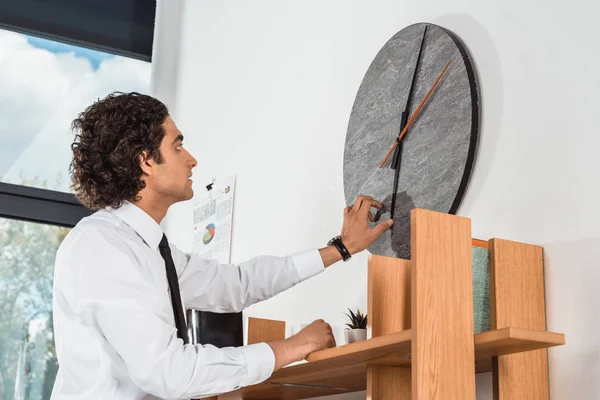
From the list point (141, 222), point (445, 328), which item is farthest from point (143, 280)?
point (445, 328)

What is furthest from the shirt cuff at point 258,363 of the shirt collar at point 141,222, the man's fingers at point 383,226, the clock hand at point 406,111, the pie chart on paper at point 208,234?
the pie chart on paper at point 208,234

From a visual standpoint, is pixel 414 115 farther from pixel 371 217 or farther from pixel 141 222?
pixel 141 222

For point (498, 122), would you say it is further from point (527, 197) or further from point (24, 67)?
point (24, 67)

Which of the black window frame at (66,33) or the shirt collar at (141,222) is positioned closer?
the shirt collar at (141,222)

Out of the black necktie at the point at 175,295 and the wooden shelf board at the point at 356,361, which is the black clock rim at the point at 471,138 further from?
the black necktie at the point at 175,295

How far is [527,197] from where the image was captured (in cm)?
151

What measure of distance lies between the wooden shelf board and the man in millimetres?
80

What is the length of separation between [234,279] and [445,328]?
775 mm

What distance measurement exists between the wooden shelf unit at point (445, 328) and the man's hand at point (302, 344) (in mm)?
24

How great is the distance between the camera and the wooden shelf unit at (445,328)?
1.22 meters

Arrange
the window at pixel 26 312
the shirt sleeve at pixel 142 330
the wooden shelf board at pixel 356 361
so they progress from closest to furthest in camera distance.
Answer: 1. the wooden shelf board at pixel 356 361
2. the shirt sleeve at pixel 142 330
3. the window at pixel 26 312

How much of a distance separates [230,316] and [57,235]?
196 cm

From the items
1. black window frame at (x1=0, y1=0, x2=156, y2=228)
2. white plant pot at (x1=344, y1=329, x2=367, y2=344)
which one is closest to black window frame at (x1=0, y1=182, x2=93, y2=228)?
black window frame at (x1=0, y1=0, x2=156, y2=228)

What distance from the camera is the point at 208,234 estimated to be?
10.1 feet
